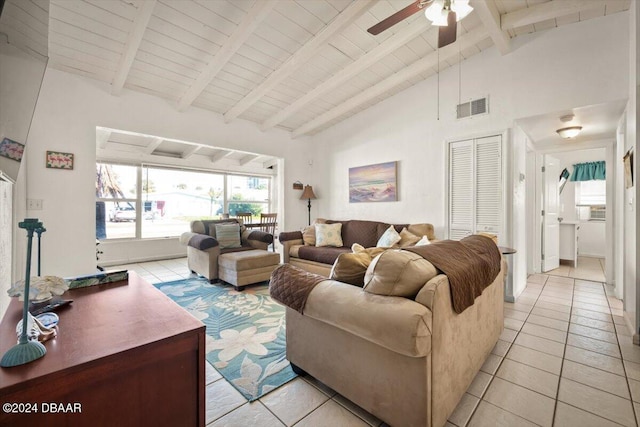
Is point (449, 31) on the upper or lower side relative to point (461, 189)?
upper

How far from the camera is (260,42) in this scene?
304cm

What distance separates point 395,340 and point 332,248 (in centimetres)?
308

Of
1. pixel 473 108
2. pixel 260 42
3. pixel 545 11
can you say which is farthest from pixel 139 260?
pixel 545 11

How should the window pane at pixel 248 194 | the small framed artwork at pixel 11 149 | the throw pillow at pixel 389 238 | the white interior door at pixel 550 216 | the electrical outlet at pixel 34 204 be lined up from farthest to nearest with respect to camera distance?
the window pane at pixel 248 194 → the white interior door at pixel 550 216 → the throw pillow at pixel 389 238 → the electrical outlet at pixel 34 204 → the small framed artwork at pixel 11 149

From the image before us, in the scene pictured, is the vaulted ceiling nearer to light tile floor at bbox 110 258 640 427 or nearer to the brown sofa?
the brown sofa

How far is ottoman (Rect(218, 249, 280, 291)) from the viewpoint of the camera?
3535 millimetres

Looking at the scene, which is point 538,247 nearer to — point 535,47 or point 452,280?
point 535,47

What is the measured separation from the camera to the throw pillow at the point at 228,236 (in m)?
4.26

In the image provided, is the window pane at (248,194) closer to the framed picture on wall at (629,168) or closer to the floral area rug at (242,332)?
the floral area rug at (242,332)

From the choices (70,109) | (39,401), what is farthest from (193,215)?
(39,401)

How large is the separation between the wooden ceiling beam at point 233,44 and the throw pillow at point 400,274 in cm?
232

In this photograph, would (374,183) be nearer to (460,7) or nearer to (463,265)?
(460,7)

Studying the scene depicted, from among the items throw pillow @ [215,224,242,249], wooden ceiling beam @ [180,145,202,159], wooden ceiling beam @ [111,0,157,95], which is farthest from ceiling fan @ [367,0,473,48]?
wooden ceiling beam @ [180,145,202,159]

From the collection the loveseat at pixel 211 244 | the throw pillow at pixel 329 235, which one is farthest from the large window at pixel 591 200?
the loveseat at pixel 211 244
